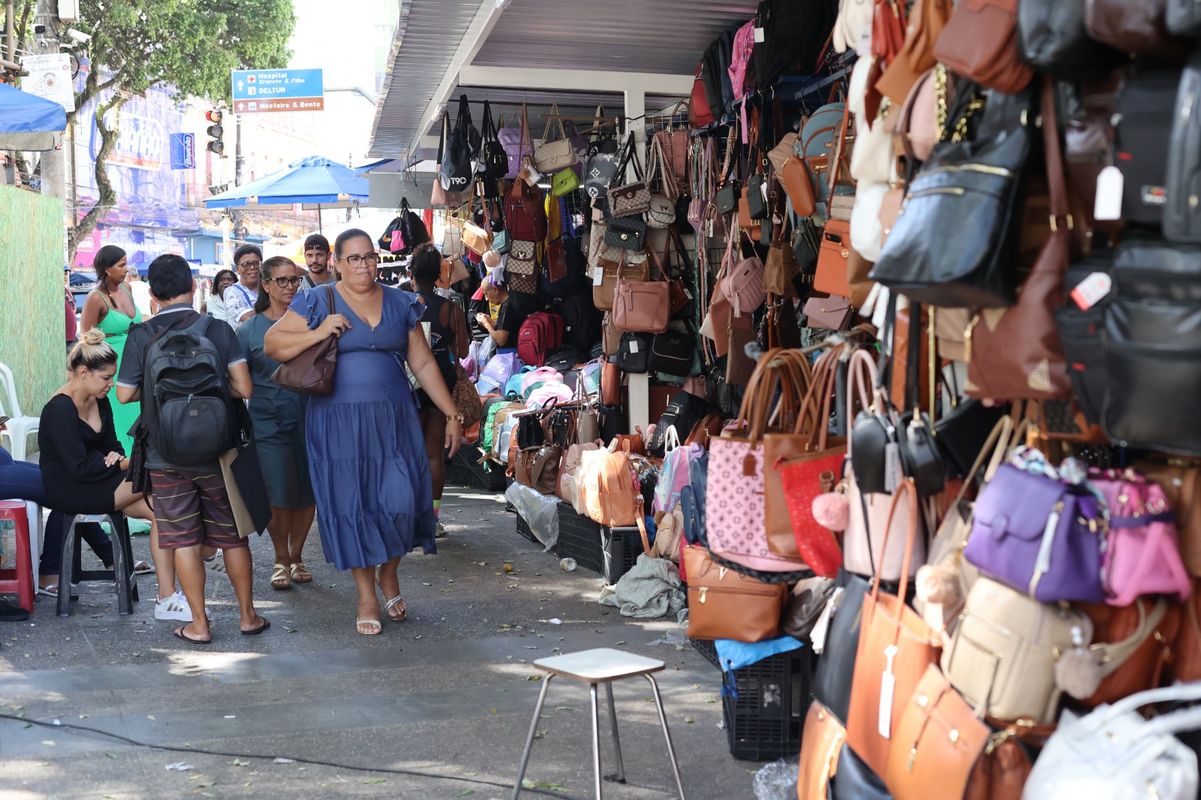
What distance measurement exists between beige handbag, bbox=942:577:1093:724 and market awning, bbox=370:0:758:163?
5.03 meters

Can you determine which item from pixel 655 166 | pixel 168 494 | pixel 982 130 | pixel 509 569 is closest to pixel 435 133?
pixel 655 166

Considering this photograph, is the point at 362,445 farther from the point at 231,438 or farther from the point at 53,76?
the point at 53,76

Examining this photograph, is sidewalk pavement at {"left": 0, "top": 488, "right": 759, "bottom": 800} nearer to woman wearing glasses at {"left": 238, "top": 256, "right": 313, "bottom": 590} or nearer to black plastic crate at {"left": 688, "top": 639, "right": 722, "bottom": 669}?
black plastic crate at {"left": 688, "top": 639, "right": 722, "bottom": 669}

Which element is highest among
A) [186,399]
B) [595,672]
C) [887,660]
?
[186,399]

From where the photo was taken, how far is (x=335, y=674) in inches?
254

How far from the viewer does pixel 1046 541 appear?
9.34ft

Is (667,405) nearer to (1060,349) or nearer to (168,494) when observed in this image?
(168,494)

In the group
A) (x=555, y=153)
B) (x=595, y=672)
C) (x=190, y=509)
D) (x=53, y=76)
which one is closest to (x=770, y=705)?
(x=595, y=672)

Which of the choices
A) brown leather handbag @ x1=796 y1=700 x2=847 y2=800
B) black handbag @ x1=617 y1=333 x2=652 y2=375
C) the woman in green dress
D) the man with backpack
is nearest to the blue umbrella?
the woman in green dress

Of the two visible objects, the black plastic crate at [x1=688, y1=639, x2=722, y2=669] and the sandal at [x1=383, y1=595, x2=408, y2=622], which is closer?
the black plastic crate at [x1=688, y1=639, x2=722, y2=669]

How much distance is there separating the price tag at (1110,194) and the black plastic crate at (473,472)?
9544 mm

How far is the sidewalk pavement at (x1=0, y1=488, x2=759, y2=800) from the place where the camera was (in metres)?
5.03

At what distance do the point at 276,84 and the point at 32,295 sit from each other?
1480cm

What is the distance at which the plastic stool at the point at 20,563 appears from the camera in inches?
299
